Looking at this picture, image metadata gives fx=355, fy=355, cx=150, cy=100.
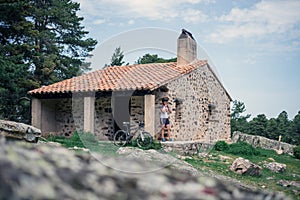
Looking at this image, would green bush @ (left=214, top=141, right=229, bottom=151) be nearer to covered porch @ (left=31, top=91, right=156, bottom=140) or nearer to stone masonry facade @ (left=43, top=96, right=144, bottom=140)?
covered porch @ (left=31, top=91, right=156, bottom=140)

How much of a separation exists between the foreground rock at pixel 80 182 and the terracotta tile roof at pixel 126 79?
384 inches

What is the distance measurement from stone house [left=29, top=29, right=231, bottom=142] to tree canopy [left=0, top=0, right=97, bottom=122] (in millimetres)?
2196

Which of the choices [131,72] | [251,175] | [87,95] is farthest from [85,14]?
[251,175]

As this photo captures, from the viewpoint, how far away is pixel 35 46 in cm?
1819

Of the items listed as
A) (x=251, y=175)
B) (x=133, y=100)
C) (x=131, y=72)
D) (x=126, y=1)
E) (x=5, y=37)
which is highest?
(x=126, y=1)

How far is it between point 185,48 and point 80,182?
1368cm

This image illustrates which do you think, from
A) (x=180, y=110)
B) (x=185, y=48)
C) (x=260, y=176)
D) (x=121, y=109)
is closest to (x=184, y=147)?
(x=180, y=110)

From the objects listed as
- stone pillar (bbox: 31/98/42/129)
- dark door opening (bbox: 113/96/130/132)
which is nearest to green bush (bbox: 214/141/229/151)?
dark door opening (bbox: 113/96/130/132)

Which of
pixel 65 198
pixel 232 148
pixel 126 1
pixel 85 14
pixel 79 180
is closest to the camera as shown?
pixel 65 198

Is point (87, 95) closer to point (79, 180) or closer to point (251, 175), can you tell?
point (251, 175)

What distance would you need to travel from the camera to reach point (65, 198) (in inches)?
73.9

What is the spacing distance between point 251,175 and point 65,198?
7.60 metres

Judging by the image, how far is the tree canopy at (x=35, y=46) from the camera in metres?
15.6

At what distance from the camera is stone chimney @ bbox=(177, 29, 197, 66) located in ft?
50.0
